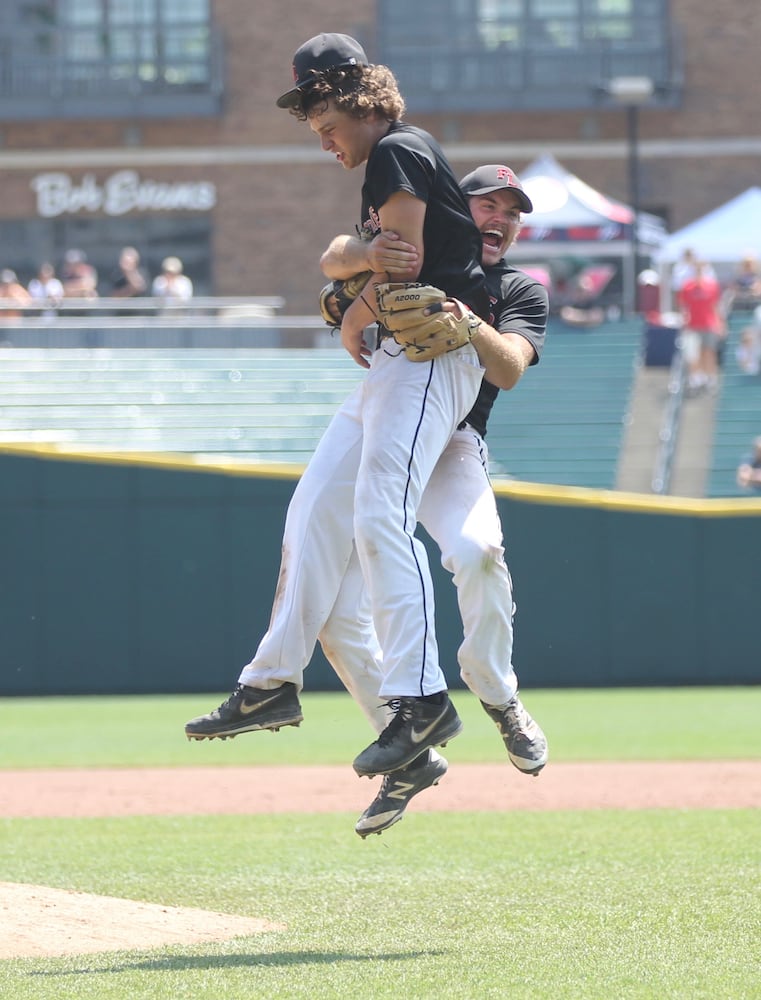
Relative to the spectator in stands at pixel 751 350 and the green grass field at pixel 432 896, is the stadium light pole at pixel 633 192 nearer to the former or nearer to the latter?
the spectator in stands at pixel 751 350

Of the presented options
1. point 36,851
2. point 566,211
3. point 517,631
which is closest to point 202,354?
point 566,211

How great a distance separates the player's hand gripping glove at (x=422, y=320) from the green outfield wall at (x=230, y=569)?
9391 mm

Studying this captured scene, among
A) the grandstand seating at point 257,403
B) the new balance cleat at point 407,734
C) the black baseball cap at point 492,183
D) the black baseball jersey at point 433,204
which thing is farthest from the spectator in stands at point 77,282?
the new balance cleat at point 407,734

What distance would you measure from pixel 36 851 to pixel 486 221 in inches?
140

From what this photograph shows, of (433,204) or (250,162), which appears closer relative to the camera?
(433,204)

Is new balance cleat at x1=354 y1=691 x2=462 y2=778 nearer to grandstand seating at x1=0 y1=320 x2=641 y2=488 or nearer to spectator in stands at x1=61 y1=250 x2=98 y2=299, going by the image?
grandstand seating at x1=0 y1=320 x2=641 y2=488

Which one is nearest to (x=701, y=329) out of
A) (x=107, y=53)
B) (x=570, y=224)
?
(x=570, y=224)

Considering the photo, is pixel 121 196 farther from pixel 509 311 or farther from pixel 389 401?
pixel 389 401

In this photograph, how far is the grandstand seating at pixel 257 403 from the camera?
17.7 metres

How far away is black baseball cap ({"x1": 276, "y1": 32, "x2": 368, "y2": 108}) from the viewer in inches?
184

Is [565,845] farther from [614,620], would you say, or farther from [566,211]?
[566,211]

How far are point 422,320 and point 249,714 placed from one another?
1.26 m

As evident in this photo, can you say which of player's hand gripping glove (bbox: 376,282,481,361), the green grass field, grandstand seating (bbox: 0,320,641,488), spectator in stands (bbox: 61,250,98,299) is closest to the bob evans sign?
spectator in stands (bbox: 61,250,98,299)

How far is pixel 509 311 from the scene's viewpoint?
5176 millimetres
